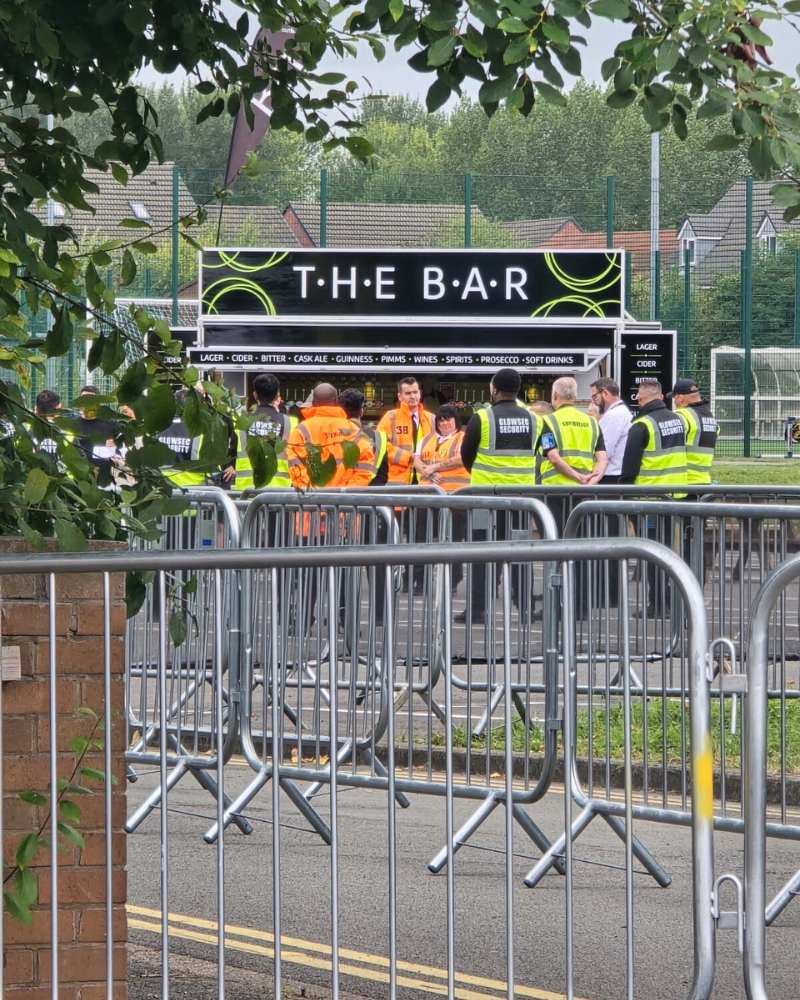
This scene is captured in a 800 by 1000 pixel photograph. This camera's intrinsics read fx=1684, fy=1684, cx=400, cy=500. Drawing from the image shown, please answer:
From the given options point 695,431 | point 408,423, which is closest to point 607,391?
point 695,431

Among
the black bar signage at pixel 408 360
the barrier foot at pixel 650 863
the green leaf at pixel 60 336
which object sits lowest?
the barrier foot at pixel 650 863

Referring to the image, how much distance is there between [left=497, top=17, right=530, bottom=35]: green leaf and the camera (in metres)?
3.94

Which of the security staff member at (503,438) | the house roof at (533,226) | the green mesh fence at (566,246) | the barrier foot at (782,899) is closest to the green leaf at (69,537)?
the barrier foot at (782,899)

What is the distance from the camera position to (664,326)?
3344 cm

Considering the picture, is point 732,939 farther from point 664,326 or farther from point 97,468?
point 664,326

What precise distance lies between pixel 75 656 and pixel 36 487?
0.42 meters

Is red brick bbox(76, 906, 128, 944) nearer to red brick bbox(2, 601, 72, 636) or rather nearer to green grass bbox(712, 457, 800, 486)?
red brick bbox(2, 601, 72, 636)

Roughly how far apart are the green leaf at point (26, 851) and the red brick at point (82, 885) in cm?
28

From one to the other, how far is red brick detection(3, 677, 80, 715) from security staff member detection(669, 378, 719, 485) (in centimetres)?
1094

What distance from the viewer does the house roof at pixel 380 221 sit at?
35.0 metres

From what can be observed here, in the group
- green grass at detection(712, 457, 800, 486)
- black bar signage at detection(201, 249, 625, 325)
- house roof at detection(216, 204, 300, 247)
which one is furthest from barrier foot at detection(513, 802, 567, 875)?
house roof at detection(216, 204, 300, 247)

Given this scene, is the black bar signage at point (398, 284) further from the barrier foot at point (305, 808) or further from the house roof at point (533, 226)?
the barrier foot at point (305, 808)

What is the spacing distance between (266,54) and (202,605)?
2.86 metres

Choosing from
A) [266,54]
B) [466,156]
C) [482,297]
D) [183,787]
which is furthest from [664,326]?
[466,156]
